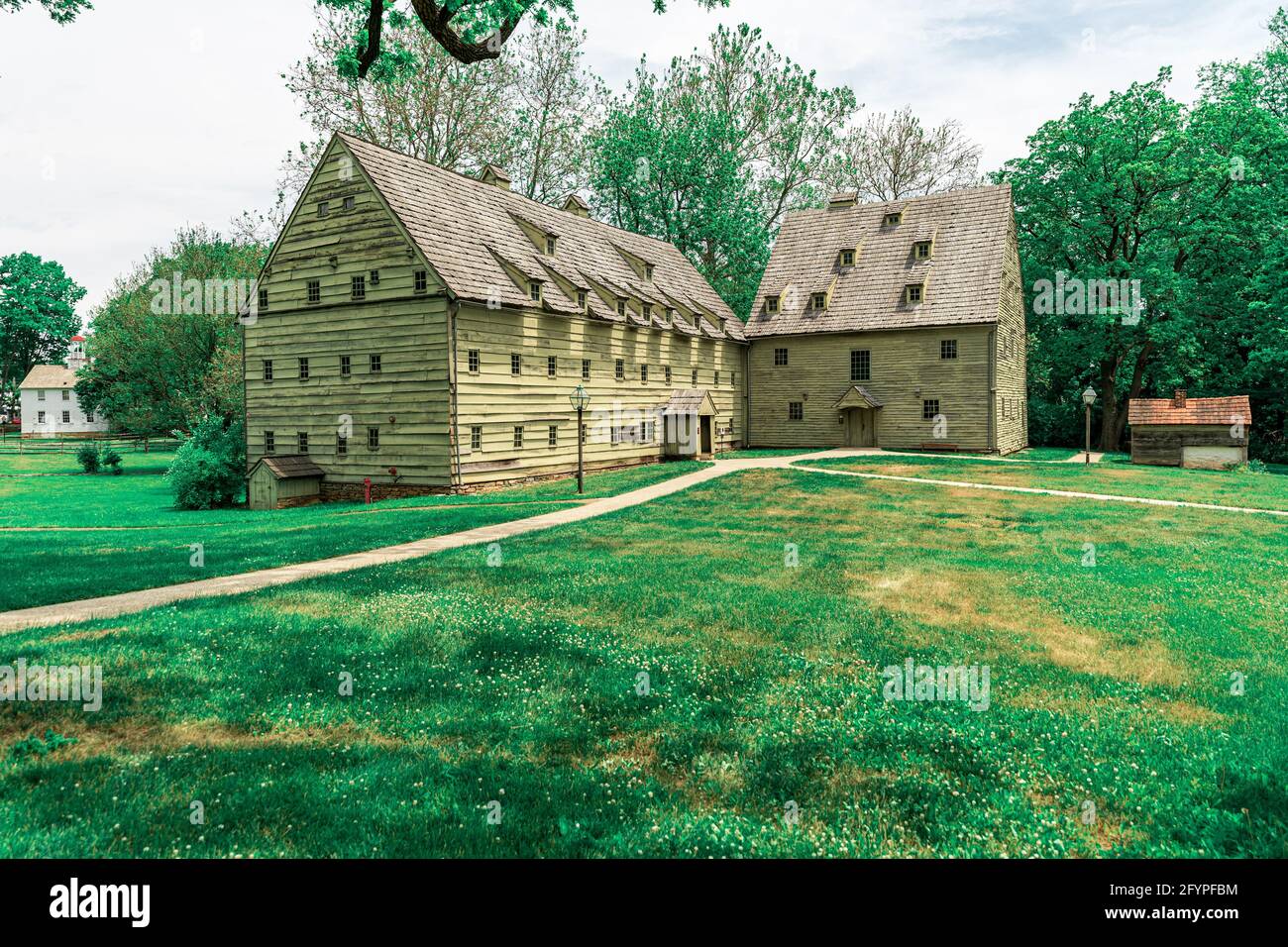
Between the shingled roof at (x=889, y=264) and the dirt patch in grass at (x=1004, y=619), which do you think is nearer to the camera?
the dirt patch in grass at (x=1004, y=619)

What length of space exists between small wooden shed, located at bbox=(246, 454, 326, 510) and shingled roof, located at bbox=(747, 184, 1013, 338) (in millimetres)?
26017

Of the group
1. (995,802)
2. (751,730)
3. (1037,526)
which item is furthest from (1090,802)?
(1037,526)

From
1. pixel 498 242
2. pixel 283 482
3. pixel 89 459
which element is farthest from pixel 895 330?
pixel 89 459

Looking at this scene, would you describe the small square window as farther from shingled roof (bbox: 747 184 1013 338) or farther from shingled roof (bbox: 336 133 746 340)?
shingled roof (bbox: 336 133 746 340)

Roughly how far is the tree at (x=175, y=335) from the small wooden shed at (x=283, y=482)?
71.8 feet

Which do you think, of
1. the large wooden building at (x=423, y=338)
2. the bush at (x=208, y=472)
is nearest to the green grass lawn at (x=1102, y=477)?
the large wooden building at (x=423, y=338)

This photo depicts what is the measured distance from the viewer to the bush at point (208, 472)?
1232 inches

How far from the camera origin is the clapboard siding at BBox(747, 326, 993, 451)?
39.3m

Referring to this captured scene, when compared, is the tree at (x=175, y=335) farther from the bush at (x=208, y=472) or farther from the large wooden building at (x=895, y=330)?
the large wooden building at (x=895, y=330)

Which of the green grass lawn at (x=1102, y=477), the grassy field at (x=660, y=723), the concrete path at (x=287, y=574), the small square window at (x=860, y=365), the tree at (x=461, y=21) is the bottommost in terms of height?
the grassy field at (x=660, y=723)

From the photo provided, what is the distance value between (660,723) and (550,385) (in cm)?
2490

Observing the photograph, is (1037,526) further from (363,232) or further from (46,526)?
(46,526)

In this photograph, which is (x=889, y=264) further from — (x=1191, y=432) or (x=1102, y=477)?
(x=1102, y=477)

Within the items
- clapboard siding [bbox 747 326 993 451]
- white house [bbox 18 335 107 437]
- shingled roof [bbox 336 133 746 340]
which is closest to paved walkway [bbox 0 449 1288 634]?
shingled roof [bbox 336 133 746 340]
